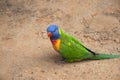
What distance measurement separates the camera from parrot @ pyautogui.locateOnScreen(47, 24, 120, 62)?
5.98 metres

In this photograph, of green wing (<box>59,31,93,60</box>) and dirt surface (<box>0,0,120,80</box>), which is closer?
dirt surface (<box>0,0,120,80</box>)

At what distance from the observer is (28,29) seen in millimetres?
7367

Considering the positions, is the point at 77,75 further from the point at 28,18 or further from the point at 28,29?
the point at 28,18

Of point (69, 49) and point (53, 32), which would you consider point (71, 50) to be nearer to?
point (69, 49)

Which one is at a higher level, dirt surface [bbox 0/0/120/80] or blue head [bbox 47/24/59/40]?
blue head [bbox 47/24/59/40]

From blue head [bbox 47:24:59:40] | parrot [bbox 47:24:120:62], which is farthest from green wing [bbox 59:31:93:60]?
blue head [bbox 47:24:59:40]

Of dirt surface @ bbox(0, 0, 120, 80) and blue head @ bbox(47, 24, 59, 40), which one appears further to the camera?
blue head @ bbox(47, 24, 59, 40)

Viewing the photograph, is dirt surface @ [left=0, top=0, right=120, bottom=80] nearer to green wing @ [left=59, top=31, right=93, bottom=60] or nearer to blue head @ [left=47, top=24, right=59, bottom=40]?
green wing @ [left=59, top=31, right=93, bottom=60]

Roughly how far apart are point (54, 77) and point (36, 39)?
1516mm

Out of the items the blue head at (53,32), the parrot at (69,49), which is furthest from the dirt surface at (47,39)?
the blue head at (53,32)

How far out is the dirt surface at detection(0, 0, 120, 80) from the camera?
579cm

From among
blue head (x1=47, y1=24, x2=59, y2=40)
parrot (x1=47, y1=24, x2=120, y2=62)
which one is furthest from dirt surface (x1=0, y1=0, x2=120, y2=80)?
blue head (x1=47, y1=24, x2=59, y2=40)

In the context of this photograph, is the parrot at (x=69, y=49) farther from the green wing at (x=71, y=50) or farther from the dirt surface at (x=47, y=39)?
the dirt surface at (x=47, y=39)

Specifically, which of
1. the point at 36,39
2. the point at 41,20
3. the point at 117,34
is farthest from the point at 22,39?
the point at 117,34
